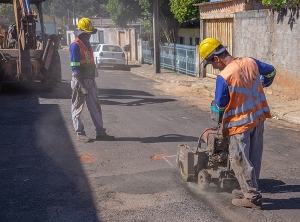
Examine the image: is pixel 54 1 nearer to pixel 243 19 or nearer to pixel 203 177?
pixel 243 19

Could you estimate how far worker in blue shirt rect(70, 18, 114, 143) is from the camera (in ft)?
24.9

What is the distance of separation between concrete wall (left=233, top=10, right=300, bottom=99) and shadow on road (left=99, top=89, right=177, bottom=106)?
2.99 meters

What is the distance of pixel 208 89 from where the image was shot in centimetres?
1455

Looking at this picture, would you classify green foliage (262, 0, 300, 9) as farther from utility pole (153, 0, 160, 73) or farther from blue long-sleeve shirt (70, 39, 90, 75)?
utility pole (153, 0, 160, 73)

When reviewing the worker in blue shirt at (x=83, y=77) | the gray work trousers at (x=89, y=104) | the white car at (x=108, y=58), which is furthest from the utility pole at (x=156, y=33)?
the gray work trousers at (x=89, y=104)

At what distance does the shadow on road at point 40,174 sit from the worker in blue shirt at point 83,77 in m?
0.53

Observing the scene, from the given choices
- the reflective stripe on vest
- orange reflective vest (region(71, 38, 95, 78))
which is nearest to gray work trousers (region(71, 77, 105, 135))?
orange reflective vest (region(71, 38, 95, 78))

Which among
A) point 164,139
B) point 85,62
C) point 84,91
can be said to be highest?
point 85,62

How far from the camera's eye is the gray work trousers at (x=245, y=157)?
478 centimetres

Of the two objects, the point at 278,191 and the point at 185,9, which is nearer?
the point at 278,191

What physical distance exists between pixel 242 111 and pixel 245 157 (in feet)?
1.59

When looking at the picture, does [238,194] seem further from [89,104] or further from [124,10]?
[124,10]

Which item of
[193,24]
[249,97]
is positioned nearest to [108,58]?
[193,24]

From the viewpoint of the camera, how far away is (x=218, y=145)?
206 inches
